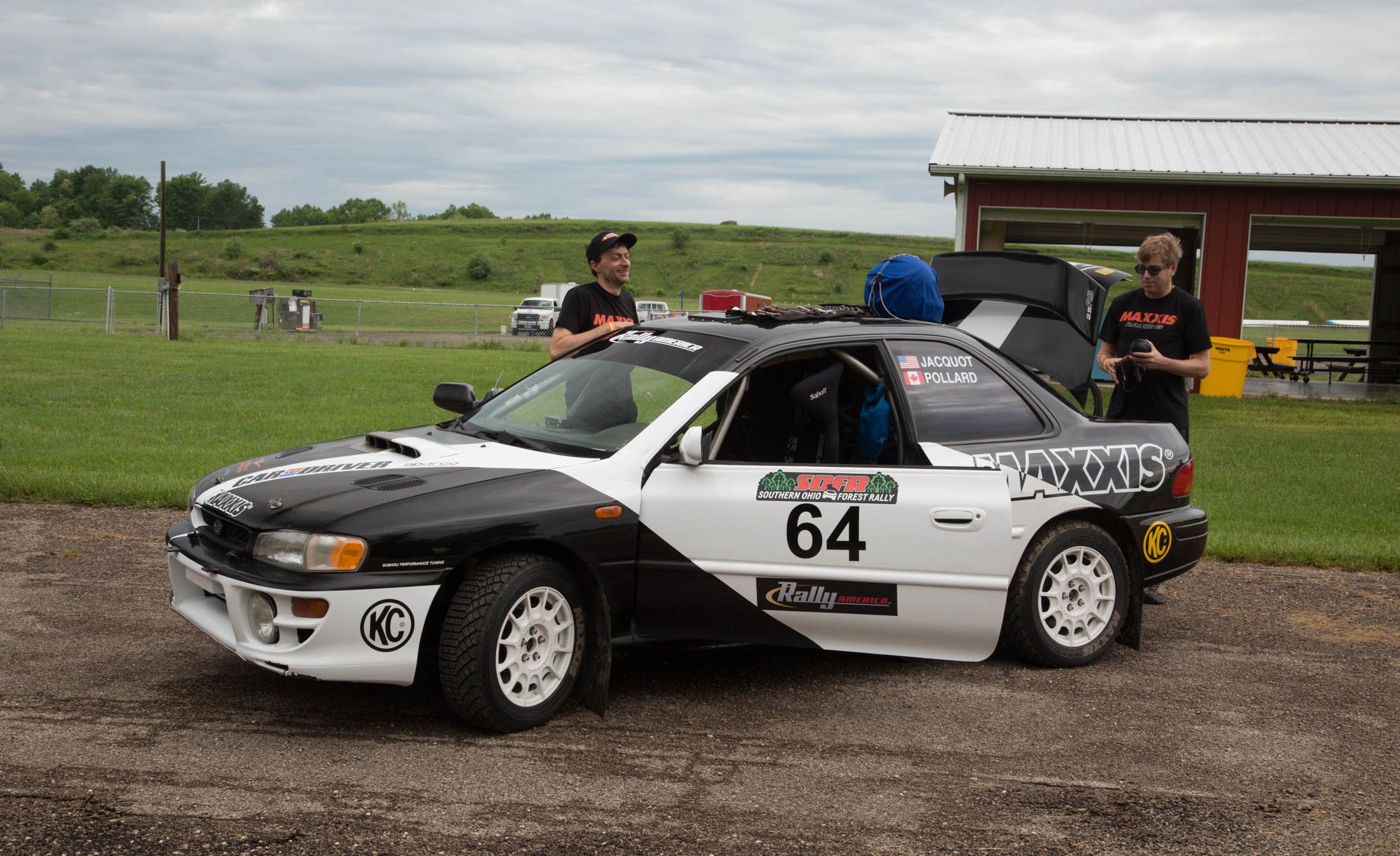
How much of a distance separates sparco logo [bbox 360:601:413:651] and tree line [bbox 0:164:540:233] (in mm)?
108795

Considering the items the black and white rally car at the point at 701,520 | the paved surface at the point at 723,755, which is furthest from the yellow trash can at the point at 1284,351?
the black and white rally car at the point at 701,520

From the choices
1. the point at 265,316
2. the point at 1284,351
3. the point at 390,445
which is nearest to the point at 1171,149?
the point at 1284,351

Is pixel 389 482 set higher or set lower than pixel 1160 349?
lower

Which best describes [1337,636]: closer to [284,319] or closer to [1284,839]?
[1284,839]

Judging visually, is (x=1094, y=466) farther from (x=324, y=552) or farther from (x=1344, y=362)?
(x=1344, y=362)

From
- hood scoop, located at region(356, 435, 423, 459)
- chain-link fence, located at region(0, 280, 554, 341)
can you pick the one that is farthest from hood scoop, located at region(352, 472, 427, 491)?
chain-link fence, located at region(0, 280, 554, 341)

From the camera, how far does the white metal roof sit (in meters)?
18.3

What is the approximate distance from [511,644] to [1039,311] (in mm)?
3774

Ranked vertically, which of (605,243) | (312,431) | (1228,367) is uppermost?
(605,243)

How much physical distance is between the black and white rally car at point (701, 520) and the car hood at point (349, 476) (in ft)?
0.05

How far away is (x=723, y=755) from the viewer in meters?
3.90

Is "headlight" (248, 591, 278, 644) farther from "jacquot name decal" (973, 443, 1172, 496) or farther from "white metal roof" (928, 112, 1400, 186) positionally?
"white metal roof" (928, 112, 1400, 186)

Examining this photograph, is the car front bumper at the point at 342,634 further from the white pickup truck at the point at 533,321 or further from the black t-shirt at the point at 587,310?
the white pickup truck at the point at 533,321

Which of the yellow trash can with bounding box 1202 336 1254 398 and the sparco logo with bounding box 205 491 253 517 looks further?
the yellow trash can with bounding box 1202 336 1254 398
